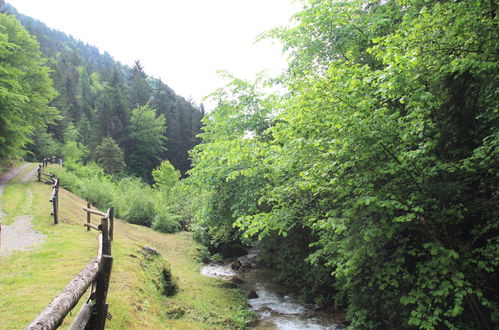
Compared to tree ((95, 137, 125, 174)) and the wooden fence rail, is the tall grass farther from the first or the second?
the wooden fence rail

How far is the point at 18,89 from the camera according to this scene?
22453 mm

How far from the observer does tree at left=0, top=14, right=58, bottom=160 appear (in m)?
20.8

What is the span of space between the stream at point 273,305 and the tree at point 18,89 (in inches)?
729

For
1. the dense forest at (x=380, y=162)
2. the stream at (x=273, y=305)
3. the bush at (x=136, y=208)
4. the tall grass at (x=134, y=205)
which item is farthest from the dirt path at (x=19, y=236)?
the bush at (x=136, y=208)

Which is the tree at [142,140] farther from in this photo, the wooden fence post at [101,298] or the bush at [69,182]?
the wooden fence post at [101,298]

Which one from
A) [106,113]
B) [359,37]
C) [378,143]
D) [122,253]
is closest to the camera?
[378,143]

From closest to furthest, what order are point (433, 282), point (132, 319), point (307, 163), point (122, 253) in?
point (433, 282), point (132, 319), point (307, 163), point (122, 253)

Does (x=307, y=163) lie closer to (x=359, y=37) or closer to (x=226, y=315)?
(x=359, y=37)

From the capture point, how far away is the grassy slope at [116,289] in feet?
19.4

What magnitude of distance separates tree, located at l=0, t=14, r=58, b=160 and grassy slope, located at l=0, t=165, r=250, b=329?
10.2 meters

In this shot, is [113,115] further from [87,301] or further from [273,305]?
[87,301]

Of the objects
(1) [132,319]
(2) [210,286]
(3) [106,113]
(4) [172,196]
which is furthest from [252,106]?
(3) [106,113]

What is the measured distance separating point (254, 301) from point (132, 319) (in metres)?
6.52

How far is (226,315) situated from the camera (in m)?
9.40
